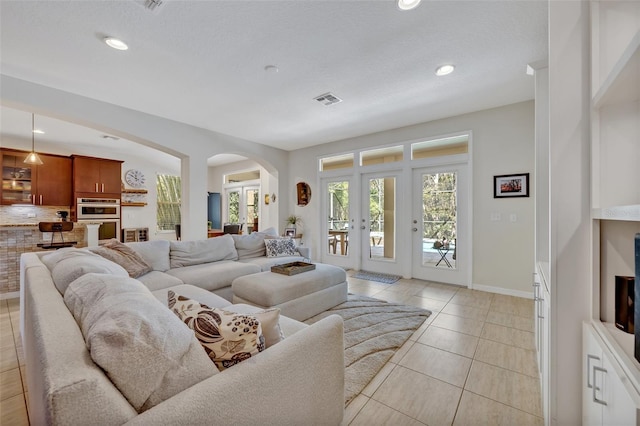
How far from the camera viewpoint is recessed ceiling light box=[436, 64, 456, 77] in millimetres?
2646

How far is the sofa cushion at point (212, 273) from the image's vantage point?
292cm

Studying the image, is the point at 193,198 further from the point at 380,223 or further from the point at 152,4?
the point at 380,223

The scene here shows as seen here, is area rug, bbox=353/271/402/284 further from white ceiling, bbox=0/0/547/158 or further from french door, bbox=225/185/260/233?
french door, bbox=225/185/260/233

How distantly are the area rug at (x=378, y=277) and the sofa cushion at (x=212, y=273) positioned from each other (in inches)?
78.2

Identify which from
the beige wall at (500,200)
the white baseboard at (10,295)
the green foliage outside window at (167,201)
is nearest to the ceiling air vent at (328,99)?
the beige wall at (500,200)

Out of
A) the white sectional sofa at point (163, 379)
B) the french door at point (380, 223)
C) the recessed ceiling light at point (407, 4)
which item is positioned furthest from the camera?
the french door at point (380, 223)

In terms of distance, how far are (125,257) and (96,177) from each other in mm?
4566

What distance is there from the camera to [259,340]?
1.07 m

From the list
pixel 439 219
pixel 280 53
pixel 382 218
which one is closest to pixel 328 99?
pixel 280 53

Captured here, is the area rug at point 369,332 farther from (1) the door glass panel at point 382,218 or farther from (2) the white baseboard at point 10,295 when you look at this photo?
(2) the white baseboard at point 10,295

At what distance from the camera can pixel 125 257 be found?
110 inches

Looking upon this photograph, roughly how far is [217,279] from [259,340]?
2187mm

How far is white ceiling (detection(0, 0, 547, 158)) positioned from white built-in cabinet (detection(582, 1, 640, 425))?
1.15m

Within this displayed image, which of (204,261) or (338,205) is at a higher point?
(338,205)
